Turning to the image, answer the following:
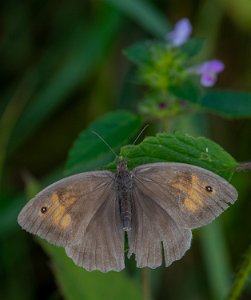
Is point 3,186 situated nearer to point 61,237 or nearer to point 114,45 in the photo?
point 114,45

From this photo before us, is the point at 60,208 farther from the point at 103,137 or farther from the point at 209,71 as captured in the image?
the point at 209,71

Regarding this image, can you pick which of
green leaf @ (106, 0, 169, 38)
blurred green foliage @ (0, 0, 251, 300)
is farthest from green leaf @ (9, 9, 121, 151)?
green leaf @ (106, 0, 169, 38)

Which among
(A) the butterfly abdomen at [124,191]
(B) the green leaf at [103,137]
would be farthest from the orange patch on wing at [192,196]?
(B) the green leaf at [103,137]

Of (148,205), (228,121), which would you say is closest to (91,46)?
(228,121)

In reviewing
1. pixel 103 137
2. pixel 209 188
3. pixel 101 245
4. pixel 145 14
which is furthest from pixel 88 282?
pixel 145 14

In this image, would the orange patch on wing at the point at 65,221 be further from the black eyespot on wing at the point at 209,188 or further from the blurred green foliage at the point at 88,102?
the blurred green foliage at the point at 88,102
